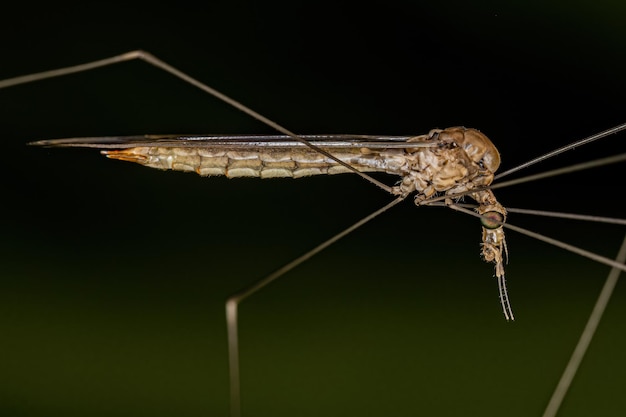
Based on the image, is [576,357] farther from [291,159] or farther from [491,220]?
[291,159]

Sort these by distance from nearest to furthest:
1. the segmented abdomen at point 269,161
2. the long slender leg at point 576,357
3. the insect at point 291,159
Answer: the long slender leg at point 576,357, the insect at point 291,159, the segmented abdomen at point 269,161

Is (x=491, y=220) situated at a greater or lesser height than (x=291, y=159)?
lesser

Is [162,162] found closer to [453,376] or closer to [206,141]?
[206,141]

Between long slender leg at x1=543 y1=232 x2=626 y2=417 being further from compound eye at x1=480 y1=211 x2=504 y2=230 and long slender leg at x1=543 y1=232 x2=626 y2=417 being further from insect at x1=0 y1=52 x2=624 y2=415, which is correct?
compound eye at x1=480 y1=211 x2=504 y2=230

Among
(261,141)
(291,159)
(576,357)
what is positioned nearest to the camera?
(576,357)

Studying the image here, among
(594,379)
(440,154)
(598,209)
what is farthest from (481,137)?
(594,379)

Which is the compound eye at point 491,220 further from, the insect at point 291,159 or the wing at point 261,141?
the wing at point 261,141

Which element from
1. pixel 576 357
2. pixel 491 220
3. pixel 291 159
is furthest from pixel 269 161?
pixel 576 357

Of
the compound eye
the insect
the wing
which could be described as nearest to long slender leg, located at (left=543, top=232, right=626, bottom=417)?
the insect

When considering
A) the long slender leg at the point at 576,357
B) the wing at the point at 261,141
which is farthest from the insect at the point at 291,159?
the long slender leg at the point at 576,357
